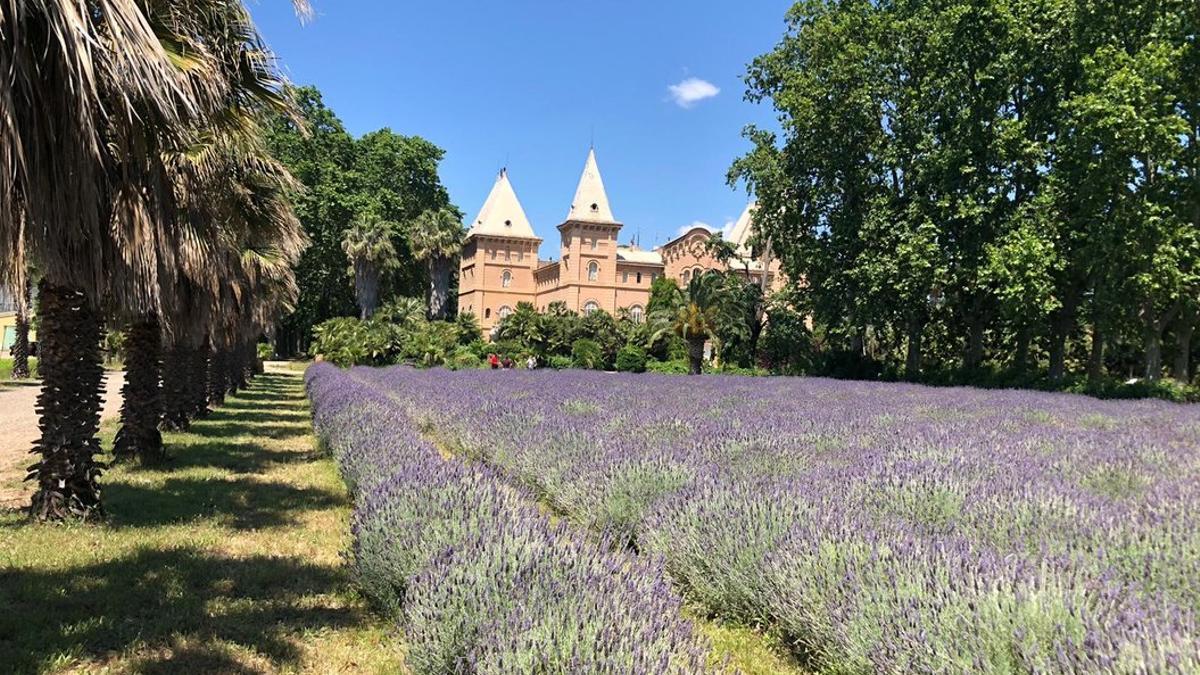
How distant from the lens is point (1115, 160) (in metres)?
22.1

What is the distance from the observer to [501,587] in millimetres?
3293

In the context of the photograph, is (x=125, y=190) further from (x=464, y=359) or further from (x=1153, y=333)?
(x=464, y=359)

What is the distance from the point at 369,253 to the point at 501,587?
172 feet

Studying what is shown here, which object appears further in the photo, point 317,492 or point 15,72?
point 317,492

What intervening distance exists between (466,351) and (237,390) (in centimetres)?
1927

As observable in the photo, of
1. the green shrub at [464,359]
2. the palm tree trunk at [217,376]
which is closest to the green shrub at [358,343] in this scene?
the green shrub at [464,359]

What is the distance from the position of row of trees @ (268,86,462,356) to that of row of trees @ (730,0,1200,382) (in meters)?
30.1

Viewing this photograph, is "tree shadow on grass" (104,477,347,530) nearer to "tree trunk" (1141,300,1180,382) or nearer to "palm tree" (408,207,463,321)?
"tree trunk" (1141,300,1180,382)

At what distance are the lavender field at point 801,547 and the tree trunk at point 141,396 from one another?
11.4ft

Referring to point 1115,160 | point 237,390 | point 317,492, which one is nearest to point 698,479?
point 317,492

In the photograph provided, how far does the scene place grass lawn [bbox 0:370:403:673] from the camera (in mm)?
4016

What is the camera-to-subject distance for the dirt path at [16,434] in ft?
27.3

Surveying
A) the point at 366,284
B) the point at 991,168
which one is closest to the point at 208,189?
the point at 991,168

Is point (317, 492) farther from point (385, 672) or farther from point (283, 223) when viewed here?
point (385, 672)
